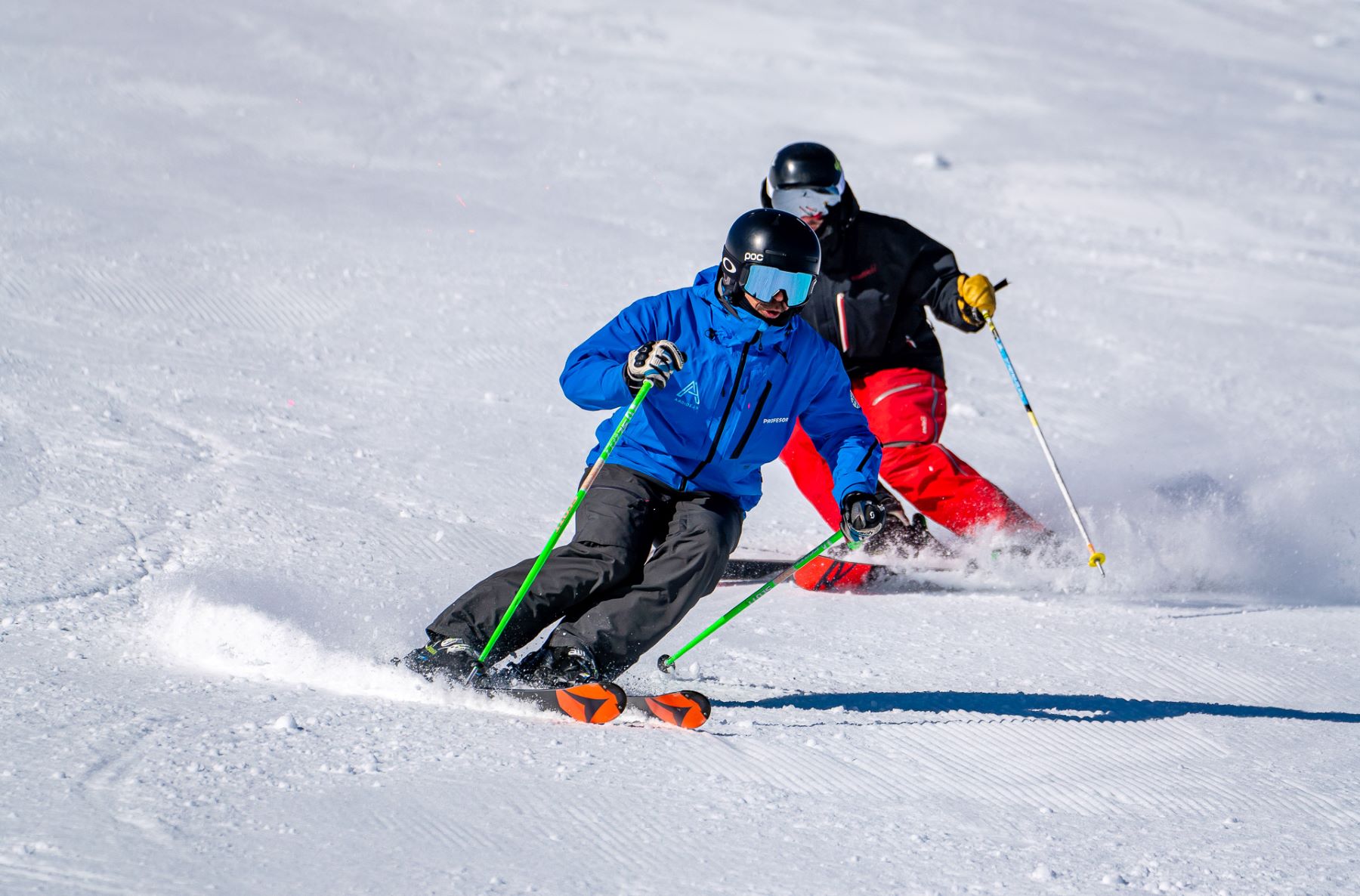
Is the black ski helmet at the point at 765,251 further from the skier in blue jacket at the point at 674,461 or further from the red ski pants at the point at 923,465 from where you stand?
the red ski pants at the point at 923,465

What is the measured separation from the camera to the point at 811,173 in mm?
5840

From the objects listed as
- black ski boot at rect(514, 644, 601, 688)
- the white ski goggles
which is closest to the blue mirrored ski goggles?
black ski boot at rect(514, 644, 601, 688)

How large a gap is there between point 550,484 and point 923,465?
1.74m

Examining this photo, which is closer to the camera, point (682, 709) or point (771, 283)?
point (682, 709)

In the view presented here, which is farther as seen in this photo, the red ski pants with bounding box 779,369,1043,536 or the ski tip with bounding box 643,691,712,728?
the red ski pants with bounding box 779,369,1043,536

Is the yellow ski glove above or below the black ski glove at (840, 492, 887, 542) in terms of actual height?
above

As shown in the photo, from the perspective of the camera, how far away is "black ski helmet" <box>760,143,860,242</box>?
584 cm

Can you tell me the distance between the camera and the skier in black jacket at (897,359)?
6109 millimetres

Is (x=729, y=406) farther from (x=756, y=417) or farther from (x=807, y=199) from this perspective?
(x=807, y=199)

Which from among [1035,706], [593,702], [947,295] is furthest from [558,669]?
[947,295]

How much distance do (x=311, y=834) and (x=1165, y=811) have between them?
218 centimetres

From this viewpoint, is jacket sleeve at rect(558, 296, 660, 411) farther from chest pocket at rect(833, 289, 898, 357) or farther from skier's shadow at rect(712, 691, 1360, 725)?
chest pocket at rect(833, 289, 898, 357)

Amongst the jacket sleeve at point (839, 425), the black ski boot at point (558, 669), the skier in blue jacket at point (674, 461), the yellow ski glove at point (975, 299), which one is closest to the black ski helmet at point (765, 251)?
the skier in blue jacket at point (674, 461)

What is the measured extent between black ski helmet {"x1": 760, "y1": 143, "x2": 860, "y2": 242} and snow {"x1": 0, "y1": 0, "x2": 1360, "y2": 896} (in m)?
1.55
